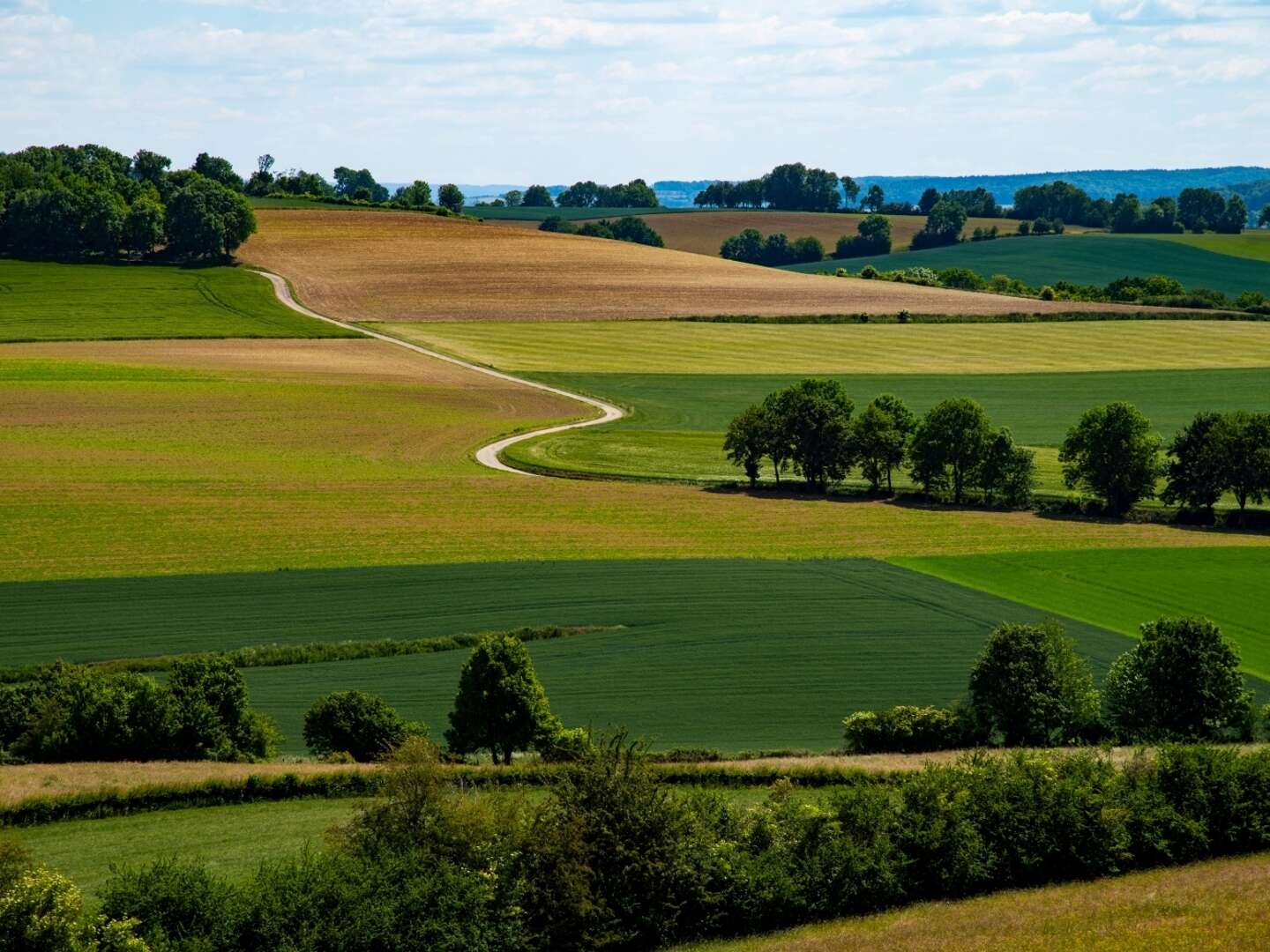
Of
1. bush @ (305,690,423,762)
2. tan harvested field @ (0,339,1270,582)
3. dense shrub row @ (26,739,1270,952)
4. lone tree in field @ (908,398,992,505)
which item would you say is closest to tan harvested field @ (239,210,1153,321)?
tan harvested field @ (0,339,1270,582)

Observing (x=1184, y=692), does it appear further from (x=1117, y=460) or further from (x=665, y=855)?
(x=1117, y=460)

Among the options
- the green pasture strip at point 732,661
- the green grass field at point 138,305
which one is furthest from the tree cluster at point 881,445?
the green grass field at point 138,305

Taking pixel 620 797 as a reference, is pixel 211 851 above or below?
below

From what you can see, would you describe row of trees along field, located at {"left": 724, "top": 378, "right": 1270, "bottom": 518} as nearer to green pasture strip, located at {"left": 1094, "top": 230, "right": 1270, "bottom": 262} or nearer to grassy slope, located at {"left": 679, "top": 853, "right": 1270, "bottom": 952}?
grassy slope, located at {"left": 679, "top": 853, "right": 1270, "bottom": 952}

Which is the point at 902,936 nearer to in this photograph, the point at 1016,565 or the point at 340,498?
the point at 1016,565

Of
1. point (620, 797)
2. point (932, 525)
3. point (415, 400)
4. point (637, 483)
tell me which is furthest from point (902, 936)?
point (415, 400)
